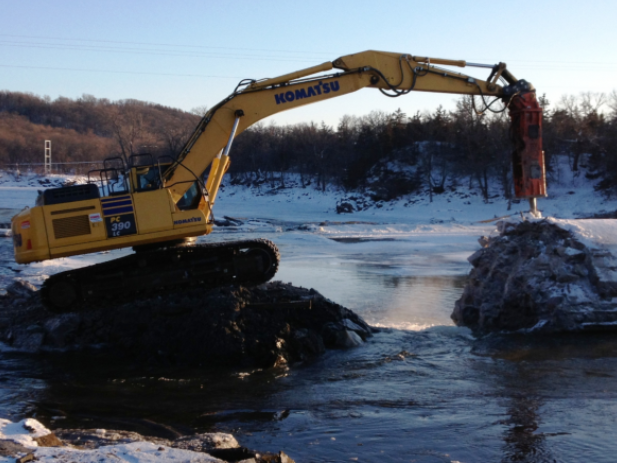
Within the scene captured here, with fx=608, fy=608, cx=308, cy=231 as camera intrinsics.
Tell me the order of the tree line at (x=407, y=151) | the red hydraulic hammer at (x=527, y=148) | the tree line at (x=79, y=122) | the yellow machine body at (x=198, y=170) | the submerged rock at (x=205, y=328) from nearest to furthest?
the submerged rock at (x=205, y=328)
the yellow machine body at (x=198, y=170)
the red hydraulic hammer at (x=527, y=148)
the tree line at (x=407, y=151)
the tree line at (x=79, y=122)

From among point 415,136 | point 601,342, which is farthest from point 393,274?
point 415,136

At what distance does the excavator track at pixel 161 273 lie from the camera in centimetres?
954

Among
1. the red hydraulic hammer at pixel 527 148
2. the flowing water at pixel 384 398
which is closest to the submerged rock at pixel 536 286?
the flowing water at pixel 384 398

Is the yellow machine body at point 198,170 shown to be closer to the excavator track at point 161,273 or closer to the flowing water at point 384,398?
the excavator track at point 161,273

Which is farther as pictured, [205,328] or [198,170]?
[198,170]

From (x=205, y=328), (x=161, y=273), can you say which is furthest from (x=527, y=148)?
(x=161, y=273)

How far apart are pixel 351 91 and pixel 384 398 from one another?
223 inches

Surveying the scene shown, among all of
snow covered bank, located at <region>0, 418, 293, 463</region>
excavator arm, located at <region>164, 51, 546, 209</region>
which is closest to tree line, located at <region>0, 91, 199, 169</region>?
excavator arm, located at <region>164, 51, 546, 209</region>

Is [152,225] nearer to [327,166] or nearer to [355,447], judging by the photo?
[355,447]

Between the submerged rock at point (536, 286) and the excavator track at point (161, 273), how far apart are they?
386 centimetres

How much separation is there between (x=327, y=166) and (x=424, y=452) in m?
54.6

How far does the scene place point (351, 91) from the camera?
10.7 metres

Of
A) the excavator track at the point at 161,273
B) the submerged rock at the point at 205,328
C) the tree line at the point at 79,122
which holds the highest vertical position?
the tree line at the point at 79,122

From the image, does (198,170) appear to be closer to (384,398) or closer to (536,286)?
(384,398)
